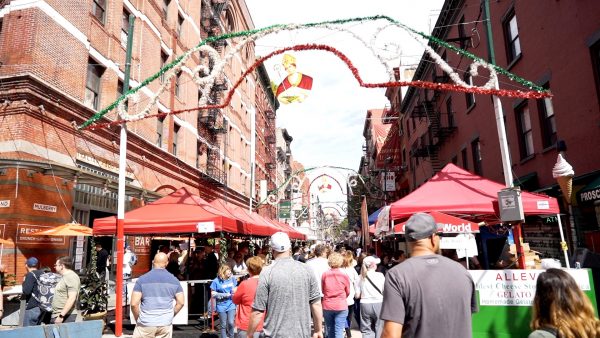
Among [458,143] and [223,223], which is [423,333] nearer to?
[223,223]

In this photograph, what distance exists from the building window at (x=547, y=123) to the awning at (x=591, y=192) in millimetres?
3388

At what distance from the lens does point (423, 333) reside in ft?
9.04

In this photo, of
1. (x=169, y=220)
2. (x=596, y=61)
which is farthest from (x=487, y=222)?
(x=169, y=220)

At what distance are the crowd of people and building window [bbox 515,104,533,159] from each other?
992 centimetres

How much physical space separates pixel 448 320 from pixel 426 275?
0.32 m

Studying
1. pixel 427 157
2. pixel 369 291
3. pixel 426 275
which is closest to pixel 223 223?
pixel 369 291

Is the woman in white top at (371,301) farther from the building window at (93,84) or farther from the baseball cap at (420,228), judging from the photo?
the building window at (93,84)

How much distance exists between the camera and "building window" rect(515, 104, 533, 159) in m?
14.5

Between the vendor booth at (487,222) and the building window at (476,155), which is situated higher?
the building window at (476,155)

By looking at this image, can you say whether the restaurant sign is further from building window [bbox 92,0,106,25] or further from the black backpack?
building window [bbox 92,0,106,25]

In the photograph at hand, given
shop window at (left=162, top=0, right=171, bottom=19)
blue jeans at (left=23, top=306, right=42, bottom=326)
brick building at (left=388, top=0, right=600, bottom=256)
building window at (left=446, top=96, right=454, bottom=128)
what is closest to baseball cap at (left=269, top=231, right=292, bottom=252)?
brick building at (left=388, top=0, right=600, bottom=256)

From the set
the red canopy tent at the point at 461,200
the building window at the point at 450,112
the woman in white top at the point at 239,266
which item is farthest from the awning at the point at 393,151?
the red canopy tent at the point at 461,200

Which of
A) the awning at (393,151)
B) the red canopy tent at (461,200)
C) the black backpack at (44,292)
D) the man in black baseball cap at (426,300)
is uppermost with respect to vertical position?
the awning at (393,151)

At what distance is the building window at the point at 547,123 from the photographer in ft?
42.2
